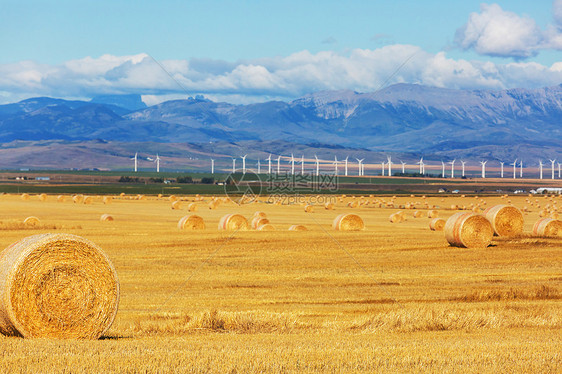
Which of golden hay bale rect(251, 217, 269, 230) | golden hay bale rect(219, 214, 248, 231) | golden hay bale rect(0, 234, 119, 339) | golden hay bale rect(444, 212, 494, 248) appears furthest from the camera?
golden hay bale rect(251, 217, 269, 230)

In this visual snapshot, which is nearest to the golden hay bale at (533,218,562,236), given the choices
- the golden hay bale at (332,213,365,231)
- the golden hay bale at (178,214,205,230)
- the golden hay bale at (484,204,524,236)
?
the golden hay bale at (484,204,524,236)

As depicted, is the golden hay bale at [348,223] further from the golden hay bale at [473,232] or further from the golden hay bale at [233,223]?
the golden hay bale at [473,232]

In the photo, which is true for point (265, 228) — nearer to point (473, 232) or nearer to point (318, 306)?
point (473, 232)

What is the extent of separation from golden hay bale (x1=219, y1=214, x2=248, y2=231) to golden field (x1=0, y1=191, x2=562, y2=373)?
1.27 metres

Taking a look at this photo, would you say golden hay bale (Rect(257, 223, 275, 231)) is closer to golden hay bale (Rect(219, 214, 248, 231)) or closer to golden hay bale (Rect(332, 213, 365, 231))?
golden hay bale (Rect(219, 214, 248, 231))

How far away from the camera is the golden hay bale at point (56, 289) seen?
1269 centimetres

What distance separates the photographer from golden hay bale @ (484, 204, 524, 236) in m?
31.8

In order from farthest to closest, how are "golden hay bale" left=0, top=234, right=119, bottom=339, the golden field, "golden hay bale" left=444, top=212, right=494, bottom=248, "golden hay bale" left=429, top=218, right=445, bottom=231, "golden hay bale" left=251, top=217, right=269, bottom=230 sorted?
"golden hay bale" left=429, top=218, right=445, bottom=231 < "golden hay bale" left=251, top=217, right=269, bottom=230 < "golden hay bale" left=444, top=212, right=494, bottom=248 < "golden hay bale" left=0, top=234, right=119, bottom=339 < the golden field

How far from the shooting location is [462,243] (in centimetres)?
2952

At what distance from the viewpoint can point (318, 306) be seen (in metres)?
17.9

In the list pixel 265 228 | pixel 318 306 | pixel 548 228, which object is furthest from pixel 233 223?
pixel 318 306

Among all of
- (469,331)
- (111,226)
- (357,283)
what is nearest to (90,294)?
(469,331)

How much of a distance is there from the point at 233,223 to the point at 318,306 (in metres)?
20.2

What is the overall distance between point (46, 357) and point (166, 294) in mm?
8942
